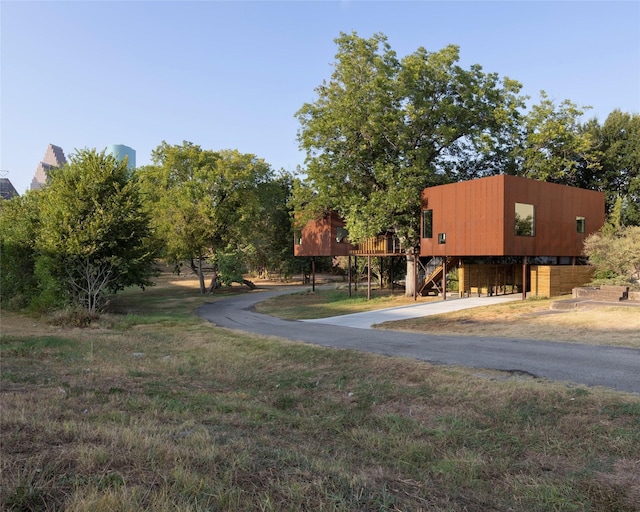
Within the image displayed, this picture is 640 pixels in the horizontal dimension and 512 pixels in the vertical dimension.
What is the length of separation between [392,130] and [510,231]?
8666 mm

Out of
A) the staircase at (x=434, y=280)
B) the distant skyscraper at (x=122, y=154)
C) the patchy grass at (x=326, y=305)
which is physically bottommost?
the patchy grass at (x=326, y=305)

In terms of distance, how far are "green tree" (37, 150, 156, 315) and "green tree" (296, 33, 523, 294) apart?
10995mm

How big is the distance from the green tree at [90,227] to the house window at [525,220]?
58.3 ft

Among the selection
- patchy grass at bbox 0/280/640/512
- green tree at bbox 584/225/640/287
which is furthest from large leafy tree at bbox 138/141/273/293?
patchy grass at bbox 0/280/640/512

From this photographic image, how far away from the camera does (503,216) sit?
20.9 m

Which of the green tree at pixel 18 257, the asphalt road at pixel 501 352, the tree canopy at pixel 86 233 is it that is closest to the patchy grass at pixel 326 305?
the asphalt road at pixel 501 352

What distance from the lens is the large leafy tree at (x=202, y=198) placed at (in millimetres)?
33750

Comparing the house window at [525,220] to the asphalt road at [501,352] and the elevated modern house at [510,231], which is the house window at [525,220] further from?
the asphalt road at [501,352]

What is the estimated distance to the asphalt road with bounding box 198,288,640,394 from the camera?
7.33m

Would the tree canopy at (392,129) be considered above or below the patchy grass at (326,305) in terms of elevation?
above

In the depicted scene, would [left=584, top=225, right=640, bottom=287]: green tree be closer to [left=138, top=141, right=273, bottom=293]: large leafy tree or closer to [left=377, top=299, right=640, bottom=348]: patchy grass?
[left=377, top=299, right=640, bottom=348]: patchy grass

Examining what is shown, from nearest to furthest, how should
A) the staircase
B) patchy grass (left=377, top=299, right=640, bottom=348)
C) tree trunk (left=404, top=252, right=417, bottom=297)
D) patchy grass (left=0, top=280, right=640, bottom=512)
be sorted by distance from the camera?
1. patchy grass (left=0, top=280, right=640, bottom=512)
2. patchy grass (left=377, top=299, right=640, bottom=348)
3. the staircase
4. tree trunk (left=404, top=252, right=417, bottom=297)

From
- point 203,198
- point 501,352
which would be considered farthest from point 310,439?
point 203,198

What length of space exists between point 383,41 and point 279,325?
19.1 metres
